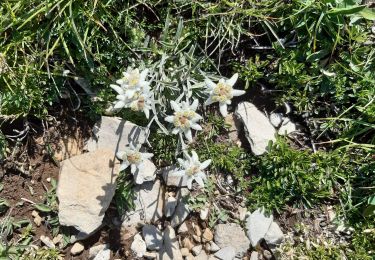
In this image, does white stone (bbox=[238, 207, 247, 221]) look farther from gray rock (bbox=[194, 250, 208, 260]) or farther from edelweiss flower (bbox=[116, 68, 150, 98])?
edelweiss flower (bbox=[116, 68, 150, 98])

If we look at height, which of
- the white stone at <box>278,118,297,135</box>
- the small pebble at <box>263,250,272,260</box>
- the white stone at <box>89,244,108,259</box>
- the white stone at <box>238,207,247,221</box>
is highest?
the white stone at <box>278,118,297,135</box>

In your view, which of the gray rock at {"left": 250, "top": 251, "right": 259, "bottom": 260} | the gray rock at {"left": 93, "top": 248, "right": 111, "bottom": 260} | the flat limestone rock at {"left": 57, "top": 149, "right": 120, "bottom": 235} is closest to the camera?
the flat limestone rock at {"left": 57, "top": 149, "right": 120, "bottom": 235}

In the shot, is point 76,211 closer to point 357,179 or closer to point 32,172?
point 32,172

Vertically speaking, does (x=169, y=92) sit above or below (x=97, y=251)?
above

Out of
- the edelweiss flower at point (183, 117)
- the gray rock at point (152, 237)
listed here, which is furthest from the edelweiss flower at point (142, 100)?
the gray rock at point (152, 237)

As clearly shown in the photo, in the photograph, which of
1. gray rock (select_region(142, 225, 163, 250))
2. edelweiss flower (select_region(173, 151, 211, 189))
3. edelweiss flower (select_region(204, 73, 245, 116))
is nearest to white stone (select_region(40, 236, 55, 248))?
gray rock (select_region(142, 225, 163, 250))

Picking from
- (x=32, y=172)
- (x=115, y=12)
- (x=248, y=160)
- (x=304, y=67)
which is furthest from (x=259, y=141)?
(x=32, y=172)
